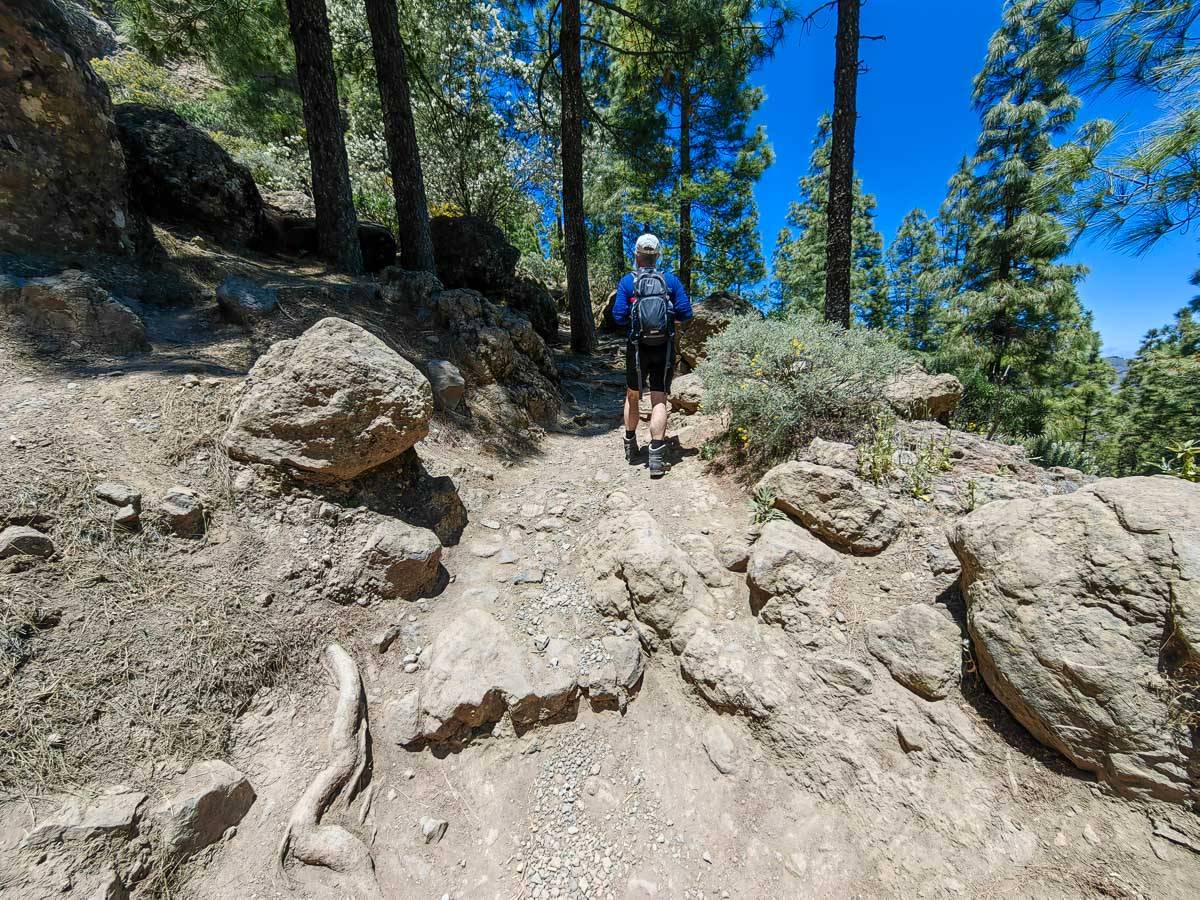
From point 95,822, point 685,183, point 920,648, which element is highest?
point 685,183

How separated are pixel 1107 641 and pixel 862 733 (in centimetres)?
113

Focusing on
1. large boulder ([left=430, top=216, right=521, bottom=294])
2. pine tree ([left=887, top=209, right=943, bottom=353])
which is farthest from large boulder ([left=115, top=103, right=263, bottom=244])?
pine tree ([left=887, top=209, right=943, bottom=353])

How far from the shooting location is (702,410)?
14.8ft

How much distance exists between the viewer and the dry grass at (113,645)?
1.73 metres

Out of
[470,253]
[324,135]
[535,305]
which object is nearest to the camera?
[324,135]

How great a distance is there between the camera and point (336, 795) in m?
2.07

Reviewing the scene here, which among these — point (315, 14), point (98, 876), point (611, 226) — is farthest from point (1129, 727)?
point (611, 226)

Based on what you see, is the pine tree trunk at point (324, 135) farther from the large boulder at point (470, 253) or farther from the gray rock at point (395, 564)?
the gray rock at point (395, 564)

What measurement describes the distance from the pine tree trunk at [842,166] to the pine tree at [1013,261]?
755 cm

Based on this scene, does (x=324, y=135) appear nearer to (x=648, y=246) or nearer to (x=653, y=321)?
(x=648, y=246)

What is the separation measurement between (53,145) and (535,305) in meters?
6.60

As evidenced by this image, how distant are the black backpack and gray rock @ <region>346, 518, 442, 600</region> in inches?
103

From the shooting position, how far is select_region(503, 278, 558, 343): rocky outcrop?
902cm

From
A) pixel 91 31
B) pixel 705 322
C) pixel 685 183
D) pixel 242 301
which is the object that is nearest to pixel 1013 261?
pixel 685 183
